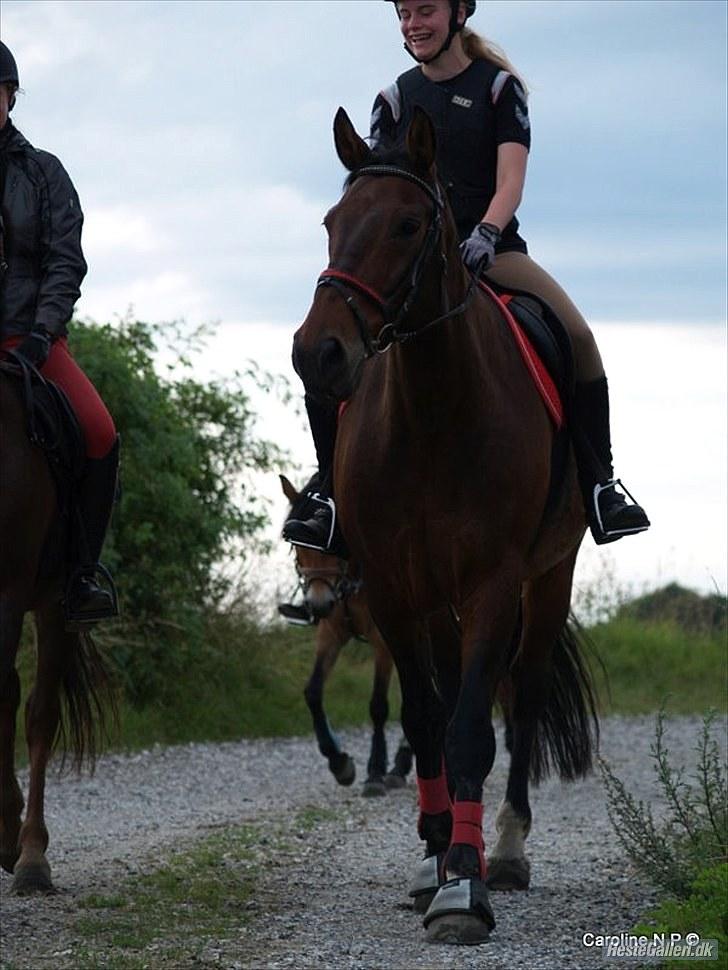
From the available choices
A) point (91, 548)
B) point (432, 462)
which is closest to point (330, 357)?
point (432, 462)

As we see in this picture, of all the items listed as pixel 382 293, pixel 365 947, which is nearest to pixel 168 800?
pixel 365 947

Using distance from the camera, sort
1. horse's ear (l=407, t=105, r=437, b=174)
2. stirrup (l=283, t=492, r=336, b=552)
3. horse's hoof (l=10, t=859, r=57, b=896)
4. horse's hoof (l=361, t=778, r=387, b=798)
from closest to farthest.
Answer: horse's ear (l=407, t=105, r=437, b=174) < stirrup (l=283, t=492, r=336, b=552) < horse's hoof (l=10, t=859, r=57, b=896) < horse's hoof (l=361, t=778, r=387, b=798)

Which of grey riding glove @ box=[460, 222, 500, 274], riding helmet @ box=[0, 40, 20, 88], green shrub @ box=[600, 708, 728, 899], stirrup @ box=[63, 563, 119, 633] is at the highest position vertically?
riding helmet @ box=[0, 40, 20, 88]

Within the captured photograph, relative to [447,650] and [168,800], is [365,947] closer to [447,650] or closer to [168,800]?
[447,650]

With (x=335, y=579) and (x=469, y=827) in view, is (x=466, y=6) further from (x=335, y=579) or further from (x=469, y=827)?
(x=335, y=579)

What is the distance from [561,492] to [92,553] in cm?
206

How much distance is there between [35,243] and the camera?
7840 mm

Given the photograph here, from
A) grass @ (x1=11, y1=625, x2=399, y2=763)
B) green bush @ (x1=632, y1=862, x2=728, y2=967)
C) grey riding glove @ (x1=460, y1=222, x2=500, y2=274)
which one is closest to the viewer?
green bush @ (x1=632, y1=862, x2=728, y2=967)

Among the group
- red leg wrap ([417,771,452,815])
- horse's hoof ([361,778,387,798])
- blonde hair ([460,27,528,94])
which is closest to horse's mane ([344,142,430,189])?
blonde hair ([460,27,528,94])

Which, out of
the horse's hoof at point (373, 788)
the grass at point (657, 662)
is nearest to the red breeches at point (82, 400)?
the horse's hoof at point (373, 788)

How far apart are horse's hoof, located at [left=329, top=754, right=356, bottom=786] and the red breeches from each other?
5674 mm

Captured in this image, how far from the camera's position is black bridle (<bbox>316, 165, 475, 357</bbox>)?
233 inches

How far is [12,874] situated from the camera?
8328mm

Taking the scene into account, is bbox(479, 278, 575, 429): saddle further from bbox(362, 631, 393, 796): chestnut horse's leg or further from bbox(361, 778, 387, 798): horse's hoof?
bbox(361, 778, 387, 798): horse's hoof
